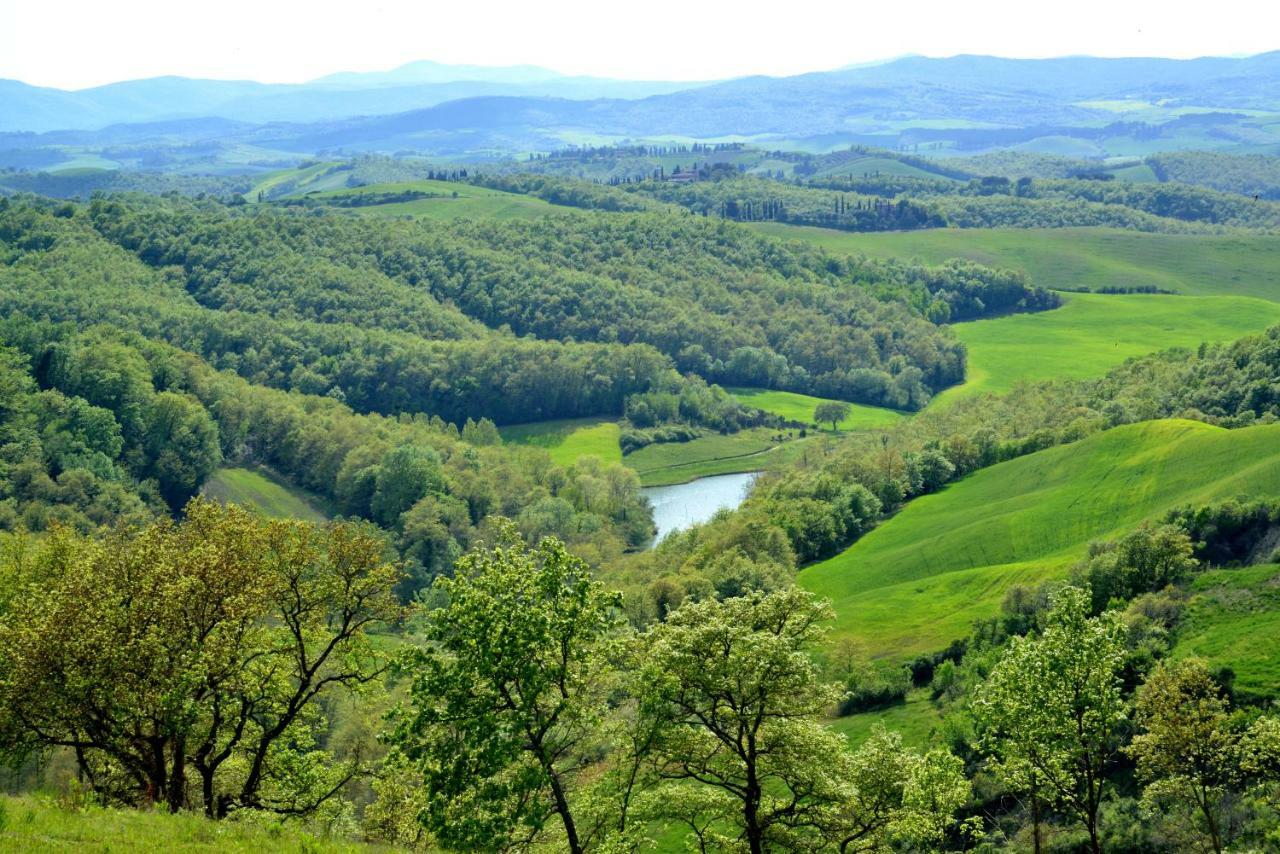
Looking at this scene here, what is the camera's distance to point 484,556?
102 ft

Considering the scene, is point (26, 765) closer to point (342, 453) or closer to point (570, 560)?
point (570, 560)

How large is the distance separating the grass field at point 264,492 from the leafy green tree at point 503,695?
112824 mm

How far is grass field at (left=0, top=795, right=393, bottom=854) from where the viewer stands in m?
24.8

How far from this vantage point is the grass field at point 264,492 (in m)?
142

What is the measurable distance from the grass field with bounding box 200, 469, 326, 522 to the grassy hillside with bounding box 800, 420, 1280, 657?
67.2 m

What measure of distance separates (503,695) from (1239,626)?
41.8m

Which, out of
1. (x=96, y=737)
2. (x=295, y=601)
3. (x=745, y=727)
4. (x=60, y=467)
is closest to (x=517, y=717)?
(x=745, y=727)

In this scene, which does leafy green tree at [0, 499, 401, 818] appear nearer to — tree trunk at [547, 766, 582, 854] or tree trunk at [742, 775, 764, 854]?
tree trunk at [547, 766, 582, 854]

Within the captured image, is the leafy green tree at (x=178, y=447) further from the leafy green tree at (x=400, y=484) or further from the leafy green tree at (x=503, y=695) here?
the leafy green tree at (x=503, y=695)

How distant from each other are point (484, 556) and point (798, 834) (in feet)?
42.6

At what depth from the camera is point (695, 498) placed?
550 feet

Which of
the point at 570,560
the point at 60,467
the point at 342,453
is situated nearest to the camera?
the point at 570,560

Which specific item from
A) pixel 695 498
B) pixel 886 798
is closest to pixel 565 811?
pixel 886 798

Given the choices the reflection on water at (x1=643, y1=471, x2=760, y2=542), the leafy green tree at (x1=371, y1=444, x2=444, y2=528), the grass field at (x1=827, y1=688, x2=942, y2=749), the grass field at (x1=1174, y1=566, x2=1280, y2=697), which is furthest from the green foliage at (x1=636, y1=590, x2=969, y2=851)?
the reflection on water at (x1=643, y1=471, x2=760, y2=542)
